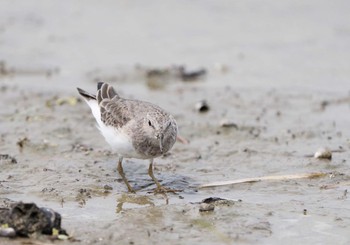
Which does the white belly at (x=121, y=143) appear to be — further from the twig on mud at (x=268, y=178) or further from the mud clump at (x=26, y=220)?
the mud clump at (x=26, y=220)

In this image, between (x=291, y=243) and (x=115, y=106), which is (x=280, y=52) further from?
(x=291, y=243)

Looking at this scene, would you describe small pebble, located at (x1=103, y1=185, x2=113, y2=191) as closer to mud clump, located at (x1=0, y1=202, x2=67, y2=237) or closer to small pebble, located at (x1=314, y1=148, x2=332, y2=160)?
mud clump, located at (x1=0, y1=202, x2=67, y2=237)

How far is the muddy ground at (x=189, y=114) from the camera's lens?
794 centimetres

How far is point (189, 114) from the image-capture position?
1221 cm

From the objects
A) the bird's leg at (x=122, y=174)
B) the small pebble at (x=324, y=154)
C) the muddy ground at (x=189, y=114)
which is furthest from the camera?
the small pebble at (x=324, y=154)

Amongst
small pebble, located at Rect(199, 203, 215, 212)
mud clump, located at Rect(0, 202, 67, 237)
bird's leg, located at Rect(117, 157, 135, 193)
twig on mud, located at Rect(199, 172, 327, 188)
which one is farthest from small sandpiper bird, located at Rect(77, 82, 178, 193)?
mud clump, located at Rect(0, 202, 67, 237)

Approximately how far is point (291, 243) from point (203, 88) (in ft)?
21.8

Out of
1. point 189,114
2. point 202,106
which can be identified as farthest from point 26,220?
point 202,106

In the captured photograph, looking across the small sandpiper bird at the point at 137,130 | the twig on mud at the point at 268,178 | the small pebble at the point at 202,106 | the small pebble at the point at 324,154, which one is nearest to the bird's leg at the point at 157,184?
the small sandpiper bird at the point at 137,130

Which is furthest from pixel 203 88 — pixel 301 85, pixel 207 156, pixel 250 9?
pixel 250 9

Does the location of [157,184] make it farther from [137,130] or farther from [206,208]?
[206,208]

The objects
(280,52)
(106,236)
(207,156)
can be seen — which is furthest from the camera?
(280,52)

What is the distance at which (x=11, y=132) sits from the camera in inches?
437

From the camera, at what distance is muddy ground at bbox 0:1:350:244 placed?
7941mm
